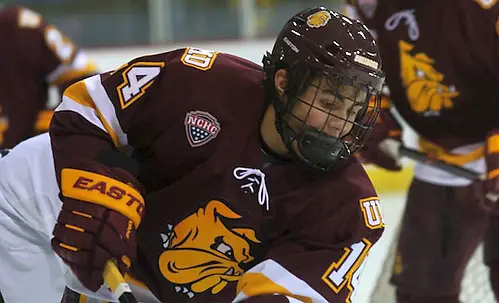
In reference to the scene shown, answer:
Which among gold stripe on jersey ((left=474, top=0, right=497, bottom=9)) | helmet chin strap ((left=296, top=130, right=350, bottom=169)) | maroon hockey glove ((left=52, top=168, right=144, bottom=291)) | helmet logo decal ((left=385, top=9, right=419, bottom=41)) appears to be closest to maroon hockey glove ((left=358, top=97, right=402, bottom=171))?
helmet logo decal ((left=385, top=9, right=419, bottom=41))

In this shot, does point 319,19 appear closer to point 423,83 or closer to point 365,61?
point 365,61

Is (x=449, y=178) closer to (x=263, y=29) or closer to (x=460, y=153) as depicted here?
(x=460, y=153)

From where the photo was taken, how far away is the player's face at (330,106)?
138cm

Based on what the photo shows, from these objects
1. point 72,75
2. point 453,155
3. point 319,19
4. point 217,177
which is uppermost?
point 319,19

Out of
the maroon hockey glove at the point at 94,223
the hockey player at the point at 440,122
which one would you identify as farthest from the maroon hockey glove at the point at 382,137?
the maroon hockey glove at the point at 94,223

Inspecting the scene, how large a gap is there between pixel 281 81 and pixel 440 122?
0.86m

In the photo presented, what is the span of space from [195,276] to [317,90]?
0.40 meters

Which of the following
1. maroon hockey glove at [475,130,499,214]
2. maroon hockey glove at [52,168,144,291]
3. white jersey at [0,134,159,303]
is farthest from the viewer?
maroon hockey glove at [475,130,499,214]

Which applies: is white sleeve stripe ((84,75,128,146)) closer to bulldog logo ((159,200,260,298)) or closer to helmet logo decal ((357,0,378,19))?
bulldog logo ((159,200,260,298))

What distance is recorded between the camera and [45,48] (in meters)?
2.79

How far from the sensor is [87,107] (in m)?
1.53

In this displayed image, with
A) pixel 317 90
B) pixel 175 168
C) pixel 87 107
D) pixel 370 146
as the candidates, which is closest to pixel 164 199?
pixel 175 168

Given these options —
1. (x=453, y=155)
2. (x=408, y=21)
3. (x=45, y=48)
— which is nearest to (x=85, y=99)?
(x=408, y=21)

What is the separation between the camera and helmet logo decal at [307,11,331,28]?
1.43 m
